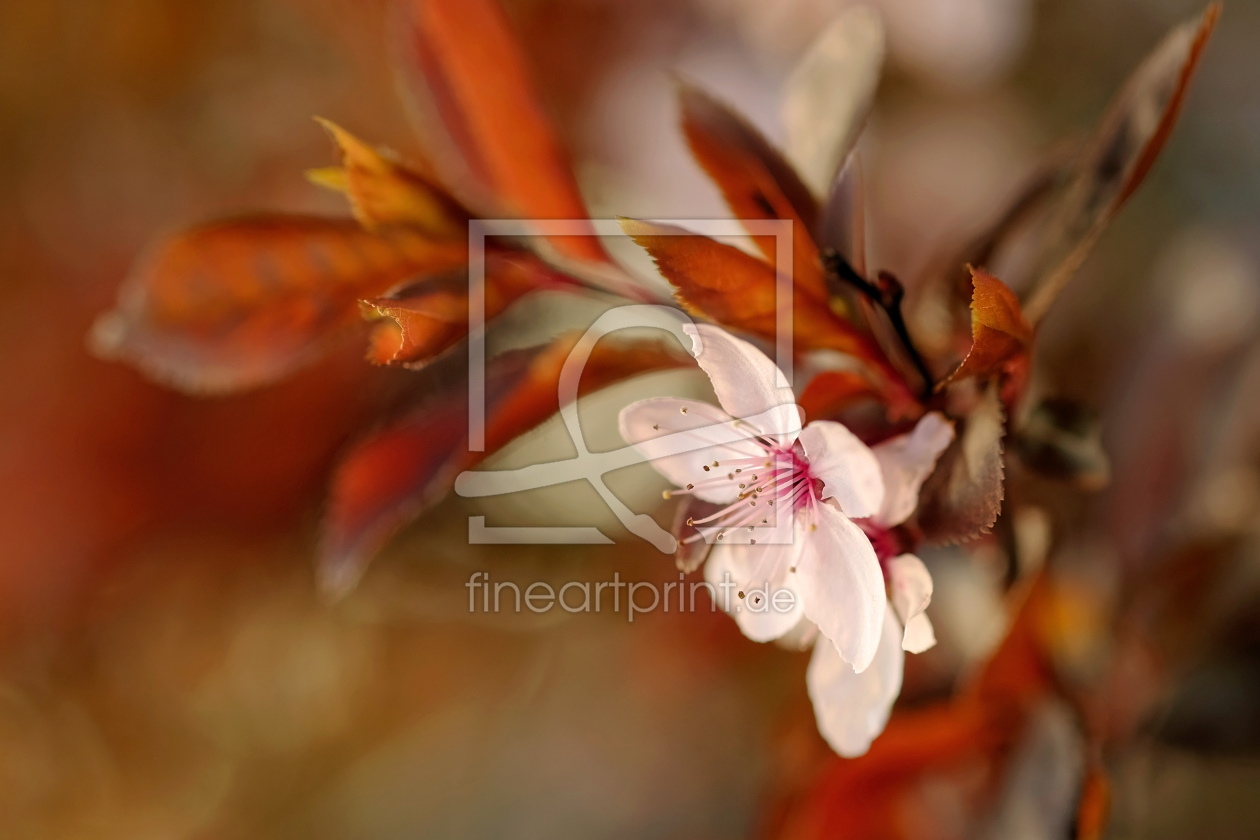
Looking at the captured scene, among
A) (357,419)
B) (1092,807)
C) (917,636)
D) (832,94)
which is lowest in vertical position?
(1092,807)

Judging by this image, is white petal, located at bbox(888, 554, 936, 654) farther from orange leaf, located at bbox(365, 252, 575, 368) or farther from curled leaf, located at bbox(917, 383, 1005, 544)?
orange leaf, located at bbox(365, 252, 575, 368)

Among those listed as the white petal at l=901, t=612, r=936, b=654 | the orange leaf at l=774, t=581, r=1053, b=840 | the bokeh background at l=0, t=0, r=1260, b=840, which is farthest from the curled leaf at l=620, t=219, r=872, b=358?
the bokeh background at l=0, t=0, r=1260, b=840

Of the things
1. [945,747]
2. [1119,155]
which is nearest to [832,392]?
[1119,155]

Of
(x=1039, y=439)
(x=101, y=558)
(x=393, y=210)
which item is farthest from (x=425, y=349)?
(x=101, y=558)

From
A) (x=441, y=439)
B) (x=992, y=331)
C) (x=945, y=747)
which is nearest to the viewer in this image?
(x=992, y=331)

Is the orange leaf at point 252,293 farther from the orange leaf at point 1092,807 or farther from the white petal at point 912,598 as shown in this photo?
the orange leaf at point 1092,807

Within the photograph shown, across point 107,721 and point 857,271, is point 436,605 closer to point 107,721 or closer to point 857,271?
point 107,721

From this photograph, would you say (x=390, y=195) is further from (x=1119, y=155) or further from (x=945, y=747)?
(x=945, y=747)
